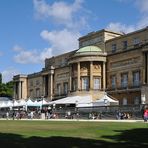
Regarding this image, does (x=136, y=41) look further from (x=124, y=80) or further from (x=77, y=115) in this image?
(x=77, y=115)

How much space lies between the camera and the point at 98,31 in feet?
304

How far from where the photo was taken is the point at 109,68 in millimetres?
87500

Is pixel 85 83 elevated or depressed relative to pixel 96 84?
elevated

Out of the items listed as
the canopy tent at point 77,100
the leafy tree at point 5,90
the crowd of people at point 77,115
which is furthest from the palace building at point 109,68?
the leafy tree at point 5,90

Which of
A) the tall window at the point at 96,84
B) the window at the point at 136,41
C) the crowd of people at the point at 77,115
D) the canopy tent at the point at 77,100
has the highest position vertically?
the window at the point at 136,41

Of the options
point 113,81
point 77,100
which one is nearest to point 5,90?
point 113,81

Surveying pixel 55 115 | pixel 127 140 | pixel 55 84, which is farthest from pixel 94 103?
pixel 127 140

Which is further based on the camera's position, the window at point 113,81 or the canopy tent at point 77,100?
the window at point 113,81

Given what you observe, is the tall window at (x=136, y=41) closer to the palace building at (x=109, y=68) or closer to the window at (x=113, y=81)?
the palace building at (x=109, y=68)

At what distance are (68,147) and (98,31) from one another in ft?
248

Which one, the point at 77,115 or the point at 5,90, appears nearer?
the point at 77,115

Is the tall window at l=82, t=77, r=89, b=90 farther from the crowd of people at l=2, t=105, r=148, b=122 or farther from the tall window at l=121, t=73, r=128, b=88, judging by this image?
the crowd of people at l=2, t=105, r=148, b=122

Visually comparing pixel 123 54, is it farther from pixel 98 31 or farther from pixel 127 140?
pixel 127 140

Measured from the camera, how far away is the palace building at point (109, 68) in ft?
258
